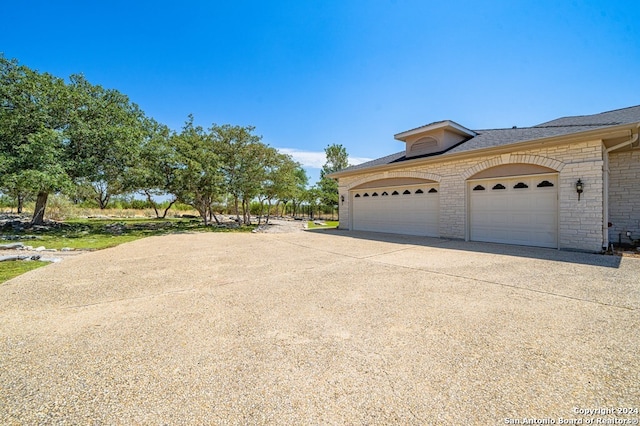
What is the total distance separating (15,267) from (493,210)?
44.5ft

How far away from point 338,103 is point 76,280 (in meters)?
13.2

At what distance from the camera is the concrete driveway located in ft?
6.11

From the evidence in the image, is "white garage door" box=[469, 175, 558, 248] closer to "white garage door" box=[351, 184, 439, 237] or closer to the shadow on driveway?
the shadow on driveway

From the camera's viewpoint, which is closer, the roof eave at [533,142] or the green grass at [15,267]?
the green grass at [15,267]

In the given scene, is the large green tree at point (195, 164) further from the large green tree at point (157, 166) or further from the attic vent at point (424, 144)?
the attic vent at point (424, 144)

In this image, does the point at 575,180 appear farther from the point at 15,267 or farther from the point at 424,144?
the point at 15,267

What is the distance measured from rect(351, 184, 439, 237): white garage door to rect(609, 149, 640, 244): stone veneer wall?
5632mm

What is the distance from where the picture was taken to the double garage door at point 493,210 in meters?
8.41

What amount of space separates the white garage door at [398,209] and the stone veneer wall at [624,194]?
563cm

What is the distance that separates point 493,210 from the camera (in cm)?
954

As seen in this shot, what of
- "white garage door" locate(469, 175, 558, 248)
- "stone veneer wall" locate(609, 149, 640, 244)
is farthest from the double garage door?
"stone veneer wall" locate(609, 149, 640, 244)

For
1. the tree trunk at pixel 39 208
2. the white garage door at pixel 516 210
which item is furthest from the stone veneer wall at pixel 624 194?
the tree trunk at pixel 39 208

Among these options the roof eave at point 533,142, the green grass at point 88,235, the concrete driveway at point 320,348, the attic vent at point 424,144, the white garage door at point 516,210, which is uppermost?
the attic vent at point 424,144

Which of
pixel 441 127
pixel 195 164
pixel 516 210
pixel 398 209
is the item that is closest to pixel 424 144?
pixel 441 127
